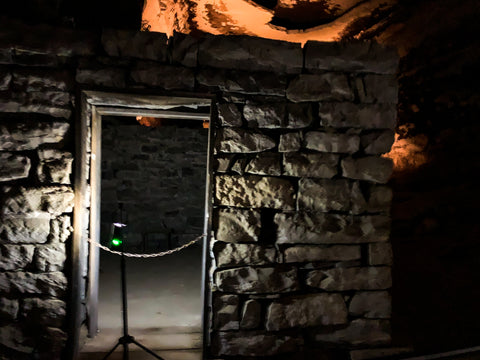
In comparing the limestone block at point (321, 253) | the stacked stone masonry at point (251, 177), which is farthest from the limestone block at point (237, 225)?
the limestone block at point (321, 253)

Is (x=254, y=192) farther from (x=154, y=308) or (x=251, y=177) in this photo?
(x=154, y=308)

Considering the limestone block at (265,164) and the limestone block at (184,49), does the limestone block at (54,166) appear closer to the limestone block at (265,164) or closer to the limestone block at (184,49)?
the limestone block at (184,49)

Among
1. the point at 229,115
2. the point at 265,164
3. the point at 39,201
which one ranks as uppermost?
the point at 229,115

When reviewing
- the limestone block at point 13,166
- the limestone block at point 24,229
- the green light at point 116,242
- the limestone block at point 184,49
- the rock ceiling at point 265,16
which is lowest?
the green light at point 116,242

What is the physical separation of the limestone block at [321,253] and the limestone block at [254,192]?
33 cm

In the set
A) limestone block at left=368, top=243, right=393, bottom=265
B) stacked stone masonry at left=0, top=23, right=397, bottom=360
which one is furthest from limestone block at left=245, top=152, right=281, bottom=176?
limestone block at left=368, top=243, right=393, bottom=265

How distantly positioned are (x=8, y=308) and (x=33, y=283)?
0.23 meters

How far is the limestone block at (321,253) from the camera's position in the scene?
2428mm

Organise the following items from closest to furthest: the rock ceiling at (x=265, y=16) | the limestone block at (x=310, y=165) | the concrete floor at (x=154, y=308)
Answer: the limestone block at (x=310, y=165)
the concrete floor at (x=154, y=308)
the rock ceiling at (x=265, y=16)

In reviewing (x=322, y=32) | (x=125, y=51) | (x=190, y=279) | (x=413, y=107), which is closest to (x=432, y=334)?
(x=190, y=279)

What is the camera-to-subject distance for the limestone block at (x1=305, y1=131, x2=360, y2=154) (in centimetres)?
243

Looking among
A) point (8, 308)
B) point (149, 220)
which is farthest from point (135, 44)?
point (149, 220)

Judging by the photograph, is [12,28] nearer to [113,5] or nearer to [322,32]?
[113,5]

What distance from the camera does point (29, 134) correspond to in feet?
7.32
